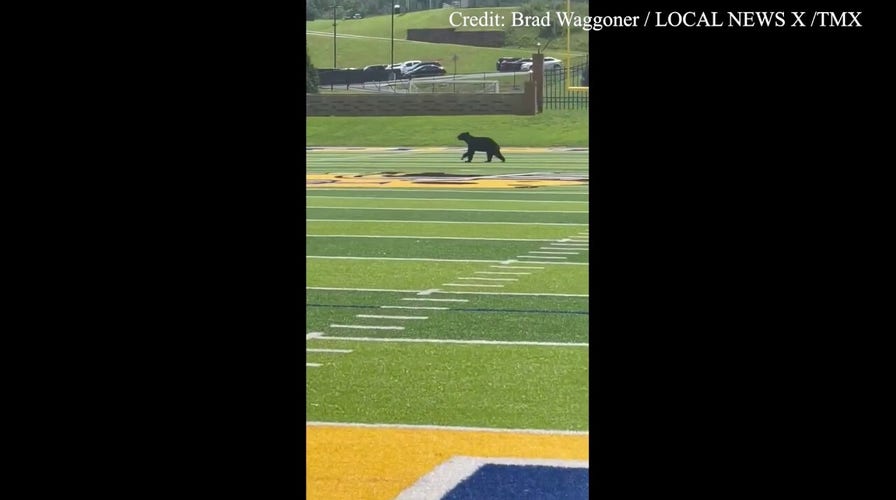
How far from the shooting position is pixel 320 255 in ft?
31.0

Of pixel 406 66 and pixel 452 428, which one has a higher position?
pixel 406 66

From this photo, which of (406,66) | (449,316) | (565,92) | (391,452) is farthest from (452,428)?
(406,66)

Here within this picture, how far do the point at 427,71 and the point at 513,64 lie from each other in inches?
118

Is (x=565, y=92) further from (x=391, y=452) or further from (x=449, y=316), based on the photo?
(x=391, y=452)

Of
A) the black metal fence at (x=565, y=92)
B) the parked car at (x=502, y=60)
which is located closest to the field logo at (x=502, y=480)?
the black metal fence at (x=565, y=92)

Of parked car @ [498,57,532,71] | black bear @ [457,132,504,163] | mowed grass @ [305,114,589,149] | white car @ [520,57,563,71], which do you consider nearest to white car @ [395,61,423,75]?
parked car @ [498,57,532,71]

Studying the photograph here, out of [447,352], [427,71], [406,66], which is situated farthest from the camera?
[427,71]

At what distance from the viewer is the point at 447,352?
5.91 metres

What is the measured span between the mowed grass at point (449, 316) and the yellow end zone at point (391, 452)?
0.69ft

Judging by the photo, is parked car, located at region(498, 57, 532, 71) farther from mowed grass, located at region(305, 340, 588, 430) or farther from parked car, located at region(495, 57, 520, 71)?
mowed grass, located at region(305, 340, 588, 430)
